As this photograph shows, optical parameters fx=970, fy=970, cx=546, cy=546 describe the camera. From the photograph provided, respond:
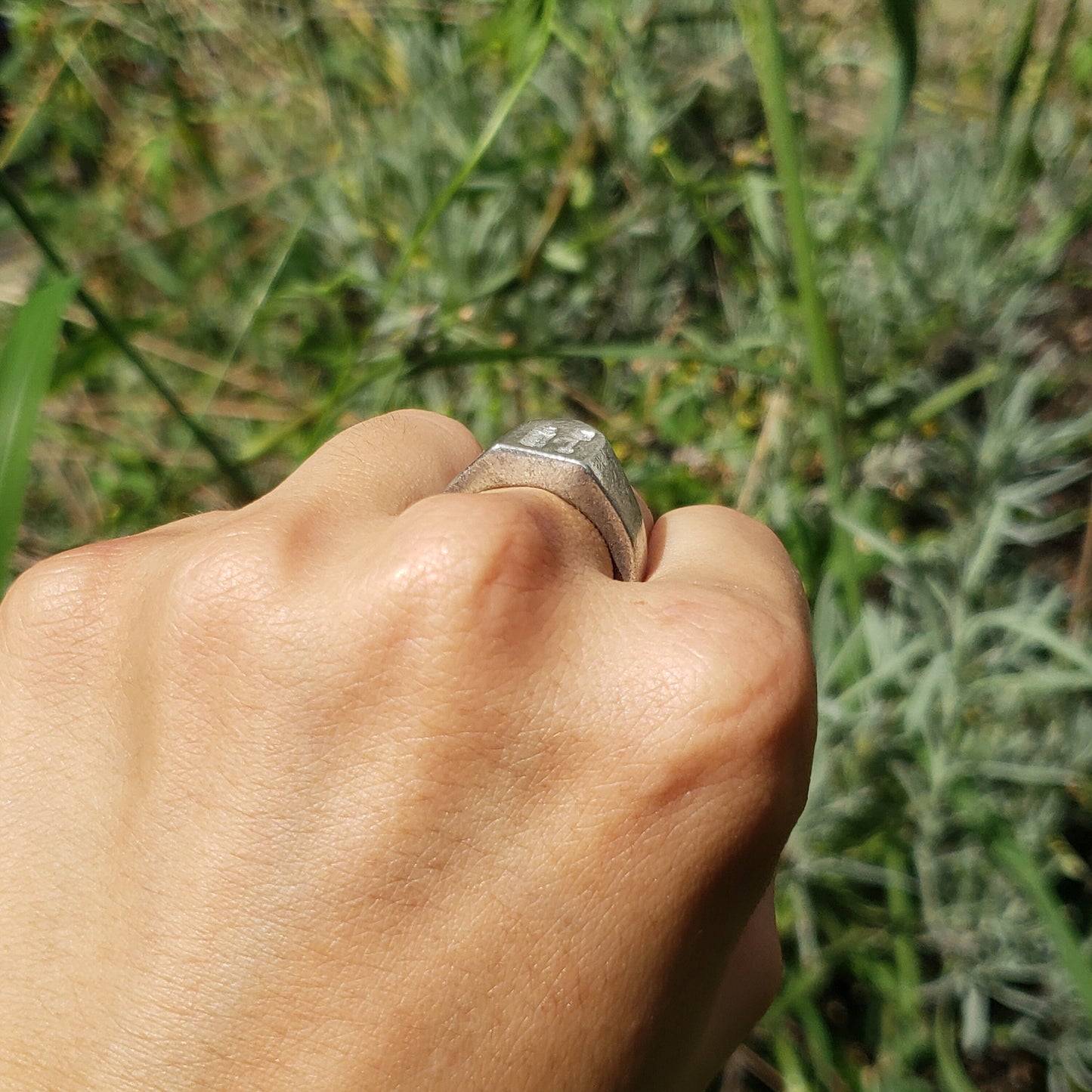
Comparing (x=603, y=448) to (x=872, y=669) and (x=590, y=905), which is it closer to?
(x=590, y=905)

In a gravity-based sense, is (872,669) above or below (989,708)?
above

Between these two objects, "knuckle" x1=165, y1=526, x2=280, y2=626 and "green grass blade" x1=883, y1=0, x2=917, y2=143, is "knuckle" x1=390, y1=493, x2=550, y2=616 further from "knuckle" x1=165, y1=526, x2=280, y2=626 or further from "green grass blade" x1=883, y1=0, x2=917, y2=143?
"green grass blade" x1=883, y1=0, x2=917, y2=143

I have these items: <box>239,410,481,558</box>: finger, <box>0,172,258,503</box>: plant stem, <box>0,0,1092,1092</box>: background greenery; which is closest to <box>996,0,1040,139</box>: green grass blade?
<box>0,0,1092,1092</box>: background greenery

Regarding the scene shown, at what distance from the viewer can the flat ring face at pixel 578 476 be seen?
901mm

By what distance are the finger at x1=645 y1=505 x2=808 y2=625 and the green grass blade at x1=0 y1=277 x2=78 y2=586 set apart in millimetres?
654

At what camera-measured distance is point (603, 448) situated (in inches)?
36.0

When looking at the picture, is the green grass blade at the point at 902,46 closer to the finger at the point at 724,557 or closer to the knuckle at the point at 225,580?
the finger at the point at 724,557

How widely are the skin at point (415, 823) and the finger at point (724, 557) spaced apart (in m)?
0.01

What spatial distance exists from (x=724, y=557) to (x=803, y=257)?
52cm

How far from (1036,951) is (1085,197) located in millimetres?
1346

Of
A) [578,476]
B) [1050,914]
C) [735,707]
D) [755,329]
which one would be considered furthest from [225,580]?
[755,329]

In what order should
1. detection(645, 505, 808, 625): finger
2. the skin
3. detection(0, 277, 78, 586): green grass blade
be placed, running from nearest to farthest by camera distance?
1. the skin
2. detection(645, 505, 808, 625): finger
3. detection(0, 277, 78, 586): green grass blade

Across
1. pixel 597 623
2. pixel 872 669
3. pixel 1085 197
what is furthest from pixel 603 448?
pixel 1085 197

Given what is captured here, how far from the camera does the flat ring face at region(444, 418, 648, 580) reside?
35.5 inches
